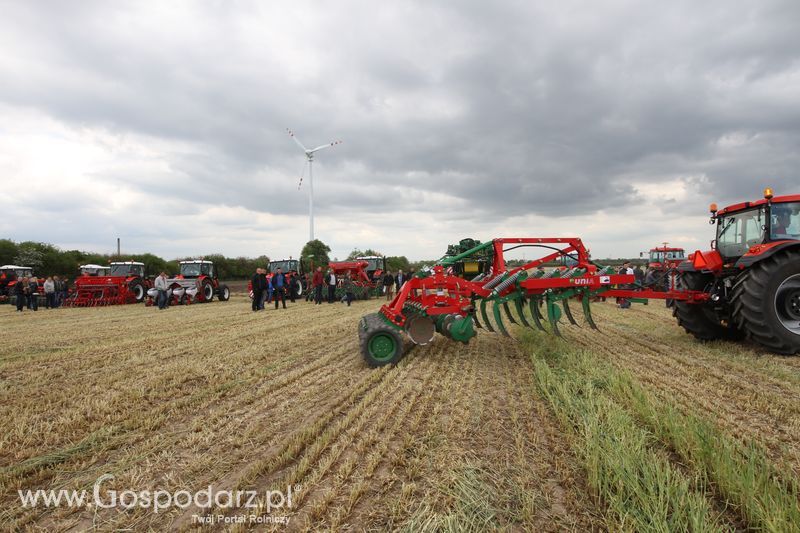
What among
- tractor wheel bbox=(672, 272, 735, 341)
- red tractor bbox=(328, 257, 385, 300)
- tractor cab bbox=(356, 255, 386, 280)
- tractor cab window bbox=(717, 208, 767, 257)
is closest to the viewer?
tractor cab window bbox=(717, 208, 767, 257)

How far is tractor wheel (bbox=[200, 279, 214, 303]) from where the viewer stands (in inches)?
744

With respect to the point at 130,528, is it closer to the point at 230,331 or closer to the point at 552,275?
the point at 552,275

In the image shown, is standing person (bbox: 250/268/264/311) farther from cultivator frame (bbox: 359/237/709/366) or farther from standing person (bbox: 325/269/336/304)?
cultivator frame (bbox: 359/237/709/366)

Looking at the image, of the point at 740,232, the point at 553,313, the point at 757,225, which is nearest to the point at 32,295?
the point at 553,313

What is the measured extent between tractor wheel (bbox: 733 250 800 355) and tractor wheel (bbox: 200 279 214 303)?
18.6 m

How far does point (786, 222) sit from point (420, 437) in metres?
6.44

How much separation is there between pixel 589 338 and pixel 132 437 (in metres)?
7.02

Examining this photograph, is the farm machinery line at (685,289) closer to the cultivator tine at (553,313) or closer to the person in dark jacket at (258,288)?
the cultivator tine at (553,313)

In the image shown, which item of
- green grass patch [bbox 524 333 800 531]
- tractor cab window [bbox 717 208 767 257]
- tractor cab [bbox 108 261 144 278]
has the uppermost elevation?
tractor cab window [bbox 717 208 767 257]

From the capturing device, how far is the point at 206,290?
19.1 meters

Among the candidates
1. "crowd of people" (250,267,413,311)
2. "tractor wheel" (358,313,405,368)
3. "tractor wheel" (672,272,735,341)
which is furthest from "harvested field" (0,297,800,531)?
"crowd of people" (250,267,413,311)

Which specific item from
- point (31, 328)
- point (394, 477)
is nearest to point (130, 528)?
point (394, 477)

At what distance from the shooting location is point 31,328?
393 inches

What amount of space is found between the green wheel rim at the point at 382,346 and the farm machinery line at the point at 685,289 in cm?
1
